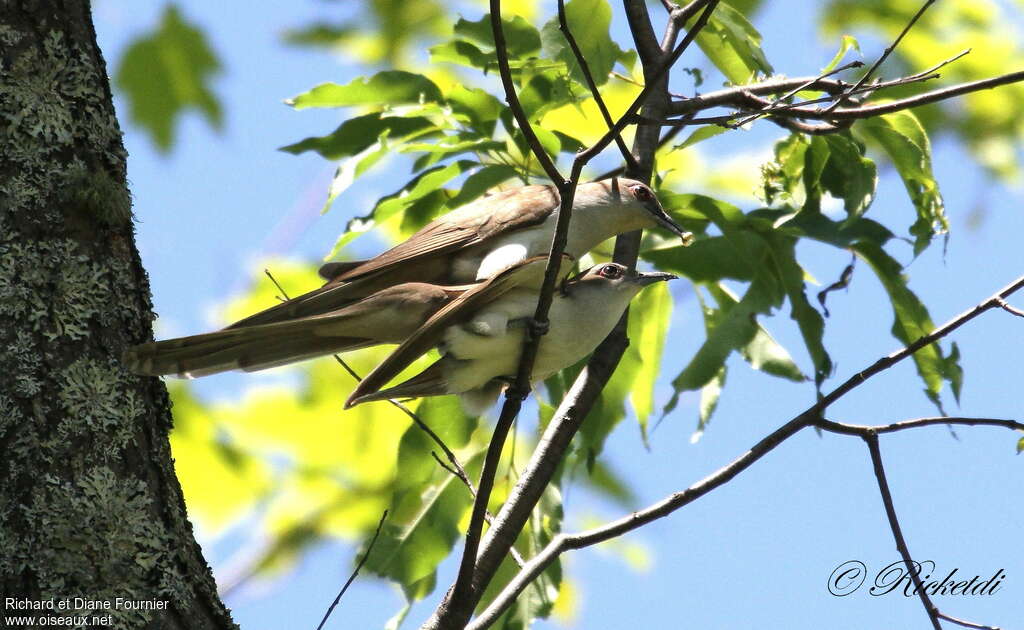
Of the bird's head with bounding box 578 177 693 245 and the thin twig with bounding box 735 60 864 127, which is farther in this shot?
the bird's head with bounding box 578 177 693 245

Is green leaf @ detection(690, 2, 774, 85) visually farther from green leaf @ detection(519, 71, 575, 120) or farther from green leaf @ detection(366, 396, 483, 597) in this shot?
green leaf @ detection(366, 396, 483, 597)

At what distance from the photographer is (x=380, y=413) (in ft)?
19.0

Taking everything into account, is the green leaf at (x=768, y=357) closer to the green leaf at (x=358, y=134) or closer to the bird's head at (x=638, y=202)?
the bird's head at (x=638, y=202)

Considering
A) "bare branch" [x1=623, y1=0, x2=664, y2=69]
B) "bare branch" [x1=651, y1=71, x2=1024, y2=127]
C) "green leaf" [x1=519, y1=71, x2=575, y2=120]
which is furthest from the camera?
"bare branch" [x1=623, y1=0, x2=664, y2=69]

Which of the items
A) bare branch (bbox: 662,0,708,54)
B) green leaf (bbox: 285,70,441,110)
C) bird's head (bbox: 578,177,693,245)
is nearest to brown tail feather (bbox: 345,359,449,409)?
bird's head (bbox: 578,177,693,245)

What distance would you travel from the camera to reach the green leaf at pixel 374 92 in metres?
4.32

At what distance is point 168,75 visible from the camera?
579 cm

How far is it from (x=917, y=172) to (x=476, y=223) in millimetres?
1698

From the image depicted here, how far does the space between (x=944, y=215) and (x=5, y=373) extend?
3358 mm

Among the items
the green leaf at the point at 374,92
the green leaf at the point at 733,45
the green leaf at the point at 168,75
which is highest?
the green leaf at the point at 168,75

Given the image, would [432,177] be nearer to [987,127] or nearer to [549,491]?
[549,491]

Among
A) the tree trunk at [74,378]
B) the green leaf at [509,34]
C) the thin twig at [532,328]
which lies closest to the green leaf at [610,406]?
the thin twig at [532,328]

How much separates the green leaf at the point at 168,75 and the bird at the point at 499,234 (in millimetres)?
2211

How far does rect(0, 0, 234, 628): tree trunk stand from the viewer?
9.10ft
